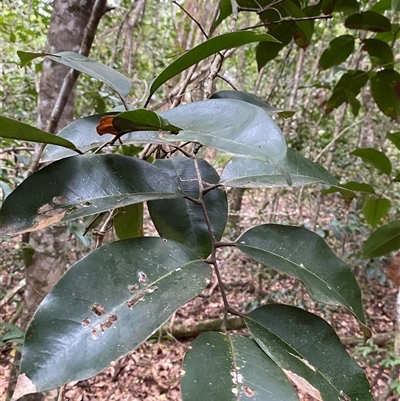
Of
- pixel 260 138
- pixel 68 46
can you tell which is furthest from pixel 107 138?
pixel 68 46

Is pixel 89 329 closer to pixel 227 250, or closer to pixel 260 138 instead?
pixel 260 138

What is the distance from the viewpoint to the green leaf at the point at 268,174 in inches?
18.8

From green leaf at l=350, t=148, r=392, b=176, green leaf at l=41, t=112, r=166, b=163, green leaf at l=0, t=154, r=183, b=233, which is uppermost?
green leaf at l=41, t=112, r=166, b=163

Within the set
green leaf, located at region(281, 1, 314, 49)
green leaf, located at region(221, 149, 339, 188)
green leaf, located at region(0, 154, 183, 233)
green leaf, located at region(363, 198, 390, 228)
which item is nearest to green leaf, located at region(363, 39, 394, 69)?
green leaf, located at region(281, 1, 314, 49)

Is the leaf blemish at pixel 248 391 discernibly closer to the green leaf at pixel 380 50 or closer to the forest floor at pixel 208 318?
the green leaf at pixel 380 50

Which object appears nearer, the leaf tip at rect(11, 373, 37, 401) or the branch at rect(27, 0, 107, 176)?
the leaf tip at rect(11, 373, 37, 401)

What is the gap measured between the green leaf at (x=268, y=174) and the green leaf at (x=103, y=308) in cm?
16

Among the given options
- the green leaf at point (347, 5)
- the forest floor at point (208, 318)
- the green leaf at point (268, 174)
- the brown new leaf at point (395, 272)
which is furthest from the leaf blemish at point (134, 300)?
the forest floor at point (208, 318)

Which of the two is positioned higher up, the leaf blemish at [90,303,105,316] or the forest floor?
the leaf blemish at [90,303,105,316]

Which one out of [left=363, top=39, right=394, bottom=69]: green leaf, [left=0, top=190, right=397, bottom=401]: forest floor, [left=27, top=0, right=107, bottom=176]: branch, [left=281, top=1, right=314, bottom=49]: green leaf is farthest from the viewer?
[left=0, top=190, right=397, bottom=401]: forest floor

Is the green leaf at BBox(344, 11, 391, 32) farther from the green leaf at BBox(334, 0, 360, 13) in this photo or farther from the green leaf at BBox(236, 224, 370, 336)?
the green leaf at BBox(236, 224, 370, 336)

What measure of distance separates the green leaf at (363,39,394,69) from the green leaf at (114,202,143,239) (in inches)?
33.9

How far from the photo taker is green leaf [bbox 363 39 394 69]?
3.29 ft

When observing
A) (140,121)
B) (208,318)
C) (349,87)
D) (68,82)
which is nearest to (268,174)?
(140,121)
